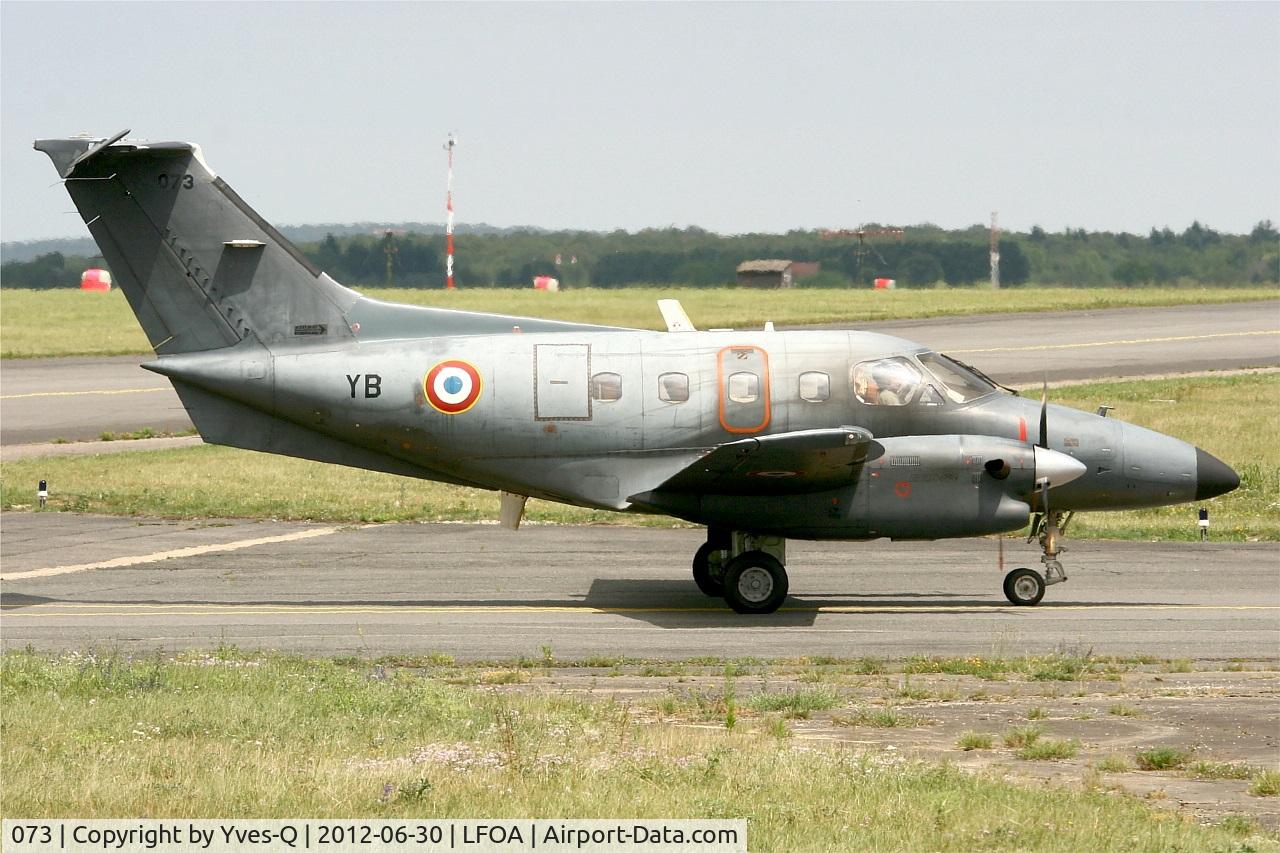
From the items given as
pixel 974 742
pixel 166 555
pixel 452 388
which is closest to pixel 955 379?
pixel 452 388

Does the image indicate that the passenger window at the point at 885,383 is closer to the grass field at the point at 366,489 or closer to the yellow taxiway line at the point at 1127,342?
the grass field at the point at 366,489

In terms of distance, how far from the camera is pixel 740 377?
19719 millimetres

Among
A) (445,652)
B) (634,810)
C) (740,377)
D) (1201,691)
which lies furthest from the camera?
(740,377)

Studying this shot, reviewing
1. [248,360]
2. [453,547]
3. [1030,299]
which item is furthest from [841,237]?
[248,360]

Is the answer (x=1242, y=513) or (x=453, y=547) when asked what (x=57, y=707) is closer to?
(x=453, y=547)

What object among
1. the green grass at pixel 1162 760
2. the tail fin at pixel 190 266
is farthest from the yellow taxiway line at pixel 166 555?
the green grass at pixel 1162 760

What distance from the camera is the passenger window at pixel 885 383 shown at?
64.8ft

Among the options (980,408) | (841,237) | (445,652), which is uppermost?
(841,237)

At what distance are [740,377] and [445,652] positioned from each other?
5.36 metres

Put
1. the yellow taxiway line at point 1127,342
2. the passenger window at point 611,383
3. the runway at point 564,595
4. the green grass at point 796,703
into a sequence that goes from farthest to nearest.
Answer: the yellow taxiway line at point 1127,342, the passenger window at point 611,383, the runway at point 564,595, the green grass at point 796,703

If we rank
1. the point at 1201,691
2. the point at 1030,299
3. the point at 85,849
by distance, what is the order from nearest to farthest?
the point at 85,849, the point at 1201,691, the point at 1030,299

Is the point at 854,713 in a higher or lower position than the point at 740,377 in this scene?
lower
